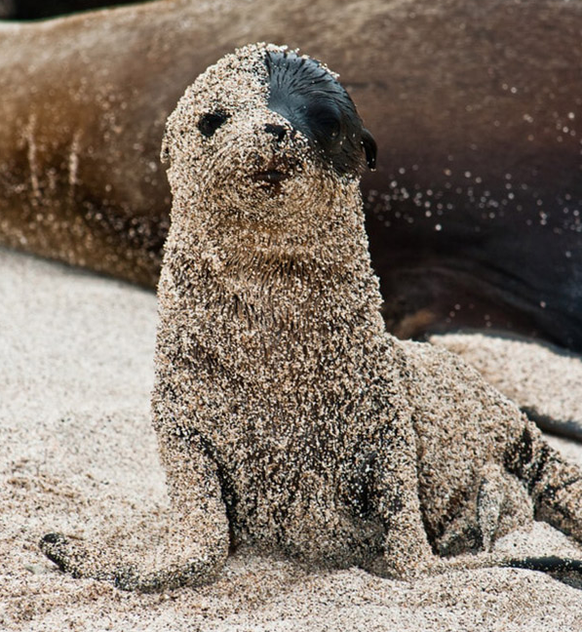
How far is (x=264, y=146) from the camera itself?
1.23m

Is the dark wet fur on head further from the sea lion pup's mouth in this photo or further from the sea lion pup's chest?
the sea lion pup's chest

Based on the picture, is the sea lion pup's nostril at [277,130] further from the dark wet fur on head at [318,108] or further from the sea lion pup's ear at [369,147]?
the sea lion pup's ear at [369,147]

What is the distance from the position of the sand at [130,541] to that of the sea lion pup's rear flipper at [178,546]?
0.07 ft

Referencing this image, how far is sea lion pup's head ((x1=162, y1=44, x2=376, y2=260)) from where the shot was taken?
4.09 feet

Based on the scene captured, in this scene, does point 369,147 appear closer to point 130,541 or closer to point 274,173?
point 274,173

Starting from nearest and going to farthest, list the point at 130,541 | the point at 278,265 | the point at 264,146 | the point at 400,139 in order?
the point at 264,146 < the point at 278,265 < the point at 130,541 < the point at 400,139

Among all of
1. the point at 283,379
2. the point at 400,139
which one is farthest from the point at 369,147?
the point at 400,139

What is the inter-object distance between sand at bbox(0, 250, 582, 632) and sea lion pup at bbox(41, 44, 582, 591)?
0.12 ft

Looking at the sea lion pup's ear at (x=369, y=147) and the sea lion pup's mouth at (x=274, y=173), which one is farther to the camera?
the sea lion pup's ear at (x=369, y=147)

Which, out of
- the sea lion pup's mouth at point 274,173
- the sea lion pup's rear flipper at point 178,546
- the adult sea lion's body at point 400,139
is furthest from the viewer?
the adult sea lion's body at point 400,139

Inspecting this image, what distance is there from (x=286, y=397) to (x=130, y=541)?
1.18ft

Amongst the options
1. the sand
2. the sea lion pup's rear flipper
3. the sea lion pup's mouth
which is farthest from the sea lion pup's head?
the sand

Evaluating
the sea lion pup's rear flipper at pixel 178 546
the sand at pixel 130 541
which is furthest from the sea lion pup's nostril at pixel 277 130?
the sand at pixel 130 541

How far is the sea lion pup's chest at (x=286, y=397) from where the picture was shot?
1.39 metres
